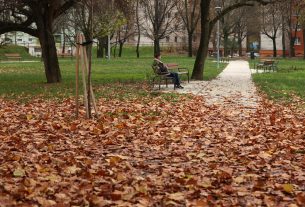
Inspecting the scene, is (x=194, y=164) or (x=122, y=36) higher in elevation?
(x=122, y=36)

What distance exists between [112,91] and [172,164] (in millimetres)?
12227

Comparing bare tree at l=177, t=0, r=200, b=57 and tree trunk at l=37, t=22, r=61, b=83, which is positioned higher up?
bare tree at l=177, t=0, r=200, b=57

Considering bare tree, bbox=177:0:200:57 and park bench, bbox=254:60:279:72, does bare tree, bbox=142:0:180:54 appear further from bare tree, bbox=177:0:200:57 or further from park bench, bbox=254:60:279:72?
park bench, bbox=254:60:279:72

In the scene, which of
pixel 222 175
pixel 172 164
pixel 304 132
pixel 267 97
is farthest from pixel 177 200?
pixel 267 97

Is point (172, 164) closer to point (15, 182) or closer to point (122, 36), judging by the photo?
point (15, 182)

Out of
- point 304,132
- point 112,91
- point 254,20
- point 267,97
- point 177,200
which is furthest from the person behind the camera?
point 254,20

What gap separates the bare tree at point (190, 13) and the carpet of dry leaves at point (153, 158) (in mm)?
55138

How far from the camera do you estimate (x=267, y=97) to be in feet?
56.2

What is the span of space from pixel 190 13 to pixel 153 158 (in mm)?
66359

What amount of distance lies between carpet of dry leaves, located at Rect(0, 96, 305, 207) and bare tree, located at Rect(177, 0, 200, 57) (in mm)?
55138

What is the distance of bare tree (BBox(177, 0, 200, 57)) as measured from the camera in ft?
221

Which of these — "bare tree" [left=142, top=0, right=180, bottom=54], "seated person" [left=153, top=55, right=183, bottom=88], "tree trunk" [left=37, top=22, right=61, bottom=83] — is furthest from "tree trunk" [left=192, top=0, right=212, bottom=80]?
"bare tree" [left=142, top=0, right=180, bottom=54]

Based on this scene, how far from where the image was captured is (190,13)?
238 ft

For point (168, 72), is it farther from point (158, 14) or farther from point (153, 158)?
point (158, 14)
